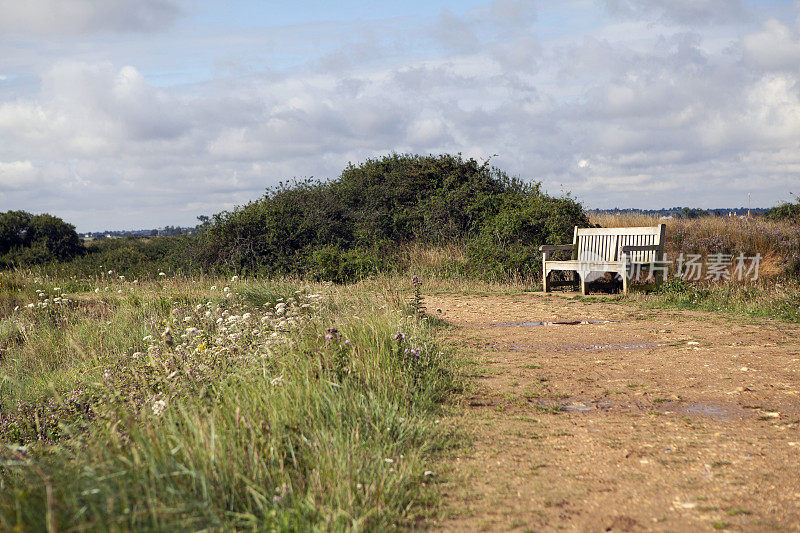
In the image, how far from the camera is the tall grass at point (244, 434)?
2527 mm

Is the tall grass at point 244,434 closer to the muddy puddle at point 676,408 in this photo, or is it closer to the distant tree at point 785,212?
the muddy puddle at point 676,408

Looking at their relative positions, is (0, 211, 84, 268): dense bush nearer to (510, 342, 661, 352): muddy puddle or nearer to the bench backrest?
the bench backrest

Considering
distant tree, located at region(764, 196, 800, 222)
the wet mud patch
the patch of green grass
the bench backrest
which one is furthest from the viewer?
distant tree, located at region(764, 196, 800, 222)

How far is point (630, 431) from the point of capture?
13.3 feet

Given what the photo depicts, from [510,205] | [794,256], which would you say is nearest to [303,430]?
[510,205]

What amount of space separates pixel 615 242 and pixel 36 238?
24.4 m

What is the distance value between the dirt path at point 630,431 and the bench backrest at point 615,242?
11.8 ft

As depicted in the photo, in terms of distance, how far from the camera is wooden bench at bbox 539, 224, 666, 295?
1067cm

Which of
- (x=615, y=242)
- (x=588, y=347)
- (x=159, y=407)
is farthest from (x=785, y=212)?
(x=159, y=407)

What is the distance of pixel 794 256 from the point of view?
44.7 feet

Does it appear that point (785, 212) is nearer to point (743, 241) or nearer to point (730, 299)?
point (743, 241)

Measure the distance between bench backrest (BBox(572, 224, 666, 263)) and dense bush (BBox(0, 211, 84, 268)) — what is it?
70.6 ft

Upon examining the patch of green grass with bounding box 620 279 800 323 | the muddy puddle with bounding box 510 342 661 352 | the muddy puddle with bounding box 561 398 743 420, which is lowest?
the muddy puddle with bounding box 561 398 743 420

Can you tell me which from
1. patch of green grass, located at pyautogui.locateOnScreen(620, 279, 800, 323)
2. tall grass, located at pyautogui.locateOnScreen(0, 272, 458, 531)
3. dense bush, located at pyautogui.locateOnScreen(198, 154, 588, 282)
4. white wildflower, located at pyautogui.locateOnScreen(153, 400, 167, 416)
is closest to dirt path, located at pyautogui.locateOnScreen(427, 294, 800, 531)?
tall grass, located at pyautogui.locateOnScreen(0, 272, 458, 531)
